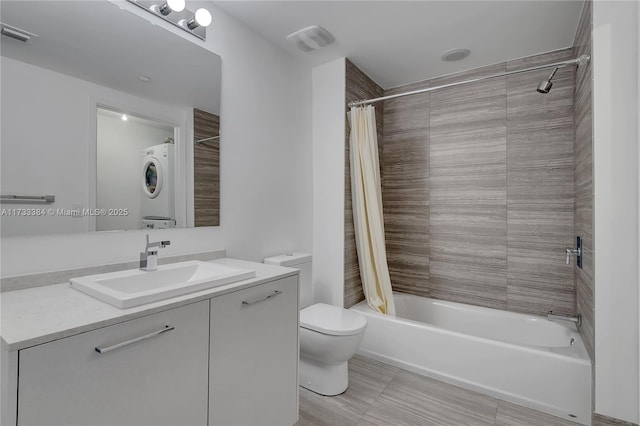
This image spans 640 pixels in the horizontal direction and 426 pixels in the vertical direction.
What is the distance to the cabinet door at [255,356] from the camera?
1194mm

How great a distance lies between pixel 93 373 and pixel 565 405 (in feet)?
7.50

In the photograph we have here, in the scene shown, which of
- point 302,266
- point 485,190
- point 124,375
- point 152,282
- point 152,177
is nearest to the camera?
point 124,375

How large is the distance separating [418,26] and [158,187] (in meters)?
1.97

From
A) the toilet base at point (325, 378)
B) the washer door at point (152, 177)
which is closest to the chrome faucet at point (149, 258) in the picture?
the washer door at point (152, 177)

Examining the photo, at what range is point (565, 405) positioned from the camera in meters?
1.76

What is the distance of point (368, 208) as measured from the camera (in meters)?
2.60

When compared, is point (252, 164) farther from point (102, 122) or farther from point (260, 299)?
point (260, 299)

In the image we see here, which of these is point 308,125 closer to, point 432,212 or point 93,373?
point 432,212

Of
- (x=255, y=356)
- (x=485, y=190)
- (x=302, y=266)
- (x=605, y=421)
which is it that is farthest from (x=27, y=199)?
(x=485, y=190)

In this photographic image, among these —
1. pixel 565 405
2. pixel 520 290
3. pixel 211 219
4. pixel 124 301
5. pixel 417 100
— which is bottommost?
pixel 565 405

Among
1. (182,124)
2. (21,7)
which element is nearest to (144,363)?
(182,124)

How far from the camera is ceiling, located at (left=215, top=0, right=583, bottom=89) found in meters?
1.93

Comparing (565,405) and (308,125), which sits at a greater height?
(308,125)

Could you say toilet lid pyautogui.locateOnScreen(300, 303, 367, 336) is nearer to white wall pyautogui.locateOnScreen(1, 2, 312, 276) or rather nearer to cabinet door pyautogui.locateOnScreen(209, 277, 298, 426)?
cabinet door pyautogui.locateOnScreen(209, 277, 298, 426)
